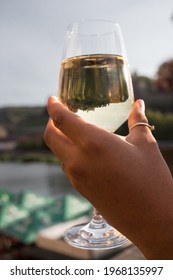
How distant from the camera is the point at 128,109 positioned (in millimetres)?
777

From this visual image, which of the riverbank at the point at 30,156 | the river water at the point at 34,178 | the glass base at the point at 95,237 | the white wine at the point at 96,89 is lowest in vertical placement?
the river water at the point at 34,178

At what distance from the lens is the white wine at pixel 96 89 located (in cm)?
73

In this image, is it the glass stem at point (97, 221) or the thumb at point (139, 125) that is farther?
the glass stem at point (97, 221)

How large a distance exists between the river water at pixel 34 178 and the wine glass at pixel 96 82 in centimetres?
1884

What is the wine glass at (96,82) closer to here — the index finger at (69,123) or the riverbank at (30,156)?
the index finger at (69,123)

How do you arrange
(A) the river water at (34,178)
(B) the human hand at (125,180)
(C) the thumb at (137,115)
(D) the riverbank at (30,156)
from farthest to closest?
(D) the riverbank at (30,156) < (A) the river water at (34,178) < (C) the thumb at (137,115) < (B) the human hand at (125,180)

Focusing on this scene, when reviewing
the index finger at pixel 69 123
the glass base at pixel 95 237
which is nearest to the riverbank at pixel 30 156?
the glass base at pixel 95 237


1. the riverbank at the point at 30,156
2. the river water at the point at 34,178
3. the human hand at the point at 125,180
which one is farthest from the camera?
the riverbank at the point at 30,156

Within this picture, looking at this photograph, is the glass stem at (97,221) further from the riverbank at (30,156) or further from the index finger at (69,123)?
the riverbank at (30,156)

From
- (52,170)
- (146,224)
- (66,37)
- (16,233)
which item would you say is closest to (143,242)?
(146,224)

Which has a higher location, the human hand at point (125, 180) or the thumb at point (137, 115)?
the thumb at point (137, 115)

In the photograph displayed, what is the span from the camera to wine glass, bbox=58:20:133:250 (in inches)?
28.7

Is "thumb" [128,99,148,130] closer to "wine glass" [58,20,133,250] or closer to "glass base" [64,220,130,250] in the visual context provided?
"wine glass" [58,20,133,250]
